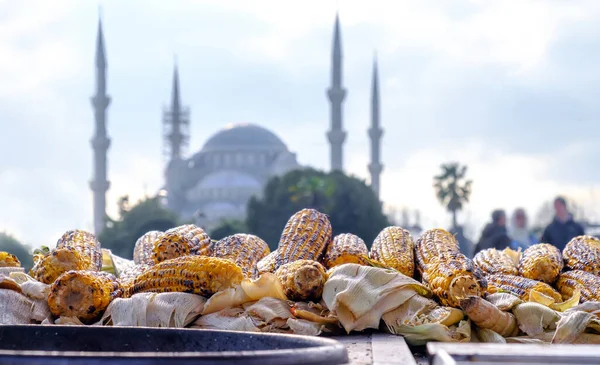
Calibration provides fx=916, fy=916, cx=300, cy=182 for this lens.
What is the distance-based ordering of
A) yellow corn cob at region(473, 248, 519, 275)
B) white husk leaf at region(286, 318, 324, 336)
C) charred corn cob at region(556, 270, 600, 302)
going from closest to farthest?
1. white husk leaf at region(286, 318, 324, 336)
2. charred corn cob at region(556, 270, 600, 302)
3. yellow corn cob at region(473, 248, 519, 275)

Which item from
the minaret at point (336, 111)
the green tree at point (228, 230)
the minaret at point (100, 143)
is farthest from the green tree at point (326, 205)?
the minaret at point (100, 143)

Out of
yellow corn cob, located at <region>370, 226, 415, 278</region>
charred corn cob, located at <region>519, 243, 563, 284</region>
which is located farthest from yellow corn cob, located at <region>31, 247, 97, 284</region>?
charred corn cob, located at <region>519, 243, 563, 284</region>

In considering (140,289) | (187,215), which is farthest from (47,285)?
(187,215)

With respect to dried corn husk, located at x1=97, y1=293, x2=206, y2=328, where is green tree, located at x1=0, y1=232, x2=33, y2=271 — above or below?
below

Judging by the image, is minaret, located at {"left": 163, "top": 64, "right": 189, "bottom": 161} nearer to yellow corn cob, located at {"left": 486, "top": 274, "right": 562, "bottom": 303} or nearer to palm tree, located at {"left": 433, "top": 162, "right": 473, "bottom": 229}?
palm tree, located at {"left": 433, "top": 162, "right": 473, "bottom": 229}

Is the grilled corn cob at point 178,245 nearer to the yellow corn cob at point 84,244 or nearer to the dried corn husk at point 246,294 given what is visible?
the yellow corn cob at point 84,244

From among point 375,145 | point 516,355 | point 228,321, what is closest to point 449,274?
point 228,321
